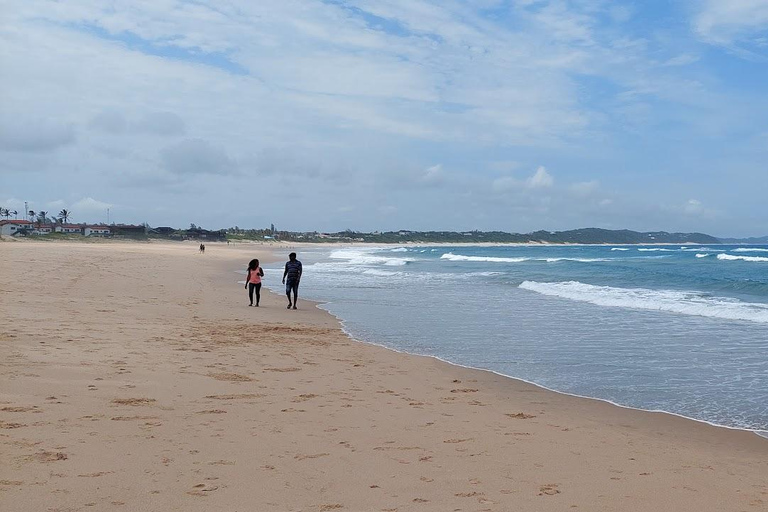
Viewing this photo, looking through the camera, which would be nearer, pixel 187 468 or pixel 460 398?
pixel 187 468

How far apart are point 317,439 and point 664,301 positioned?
56.3 ft

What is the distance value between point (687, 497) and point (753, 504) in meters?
0.41

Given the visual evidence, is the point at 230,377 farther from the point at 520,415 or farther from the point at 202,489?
the point at 202,489

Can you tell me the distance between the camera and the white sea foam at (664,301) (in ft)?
54.8

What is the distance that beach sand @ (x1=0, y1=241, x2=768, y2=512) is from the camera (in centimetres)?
409

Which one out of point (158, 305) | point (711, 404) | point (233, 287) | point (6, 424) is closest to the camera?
point (6, 424)

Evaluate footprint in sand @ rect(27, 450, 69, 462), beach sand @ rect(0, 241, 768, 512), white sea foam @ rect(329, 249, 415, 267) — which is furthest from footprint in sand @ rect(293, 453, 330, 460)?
white sea foam @ rect(329, 249, 415, 267)

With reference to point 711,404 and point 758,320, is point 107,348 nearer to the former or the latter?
point 711,404

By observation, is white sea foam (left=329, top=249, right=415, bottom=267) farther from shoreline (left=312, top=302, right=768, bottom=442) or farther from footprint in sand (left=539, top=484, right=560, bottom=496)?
footprint in sand (left=539, top=484, right=560, bottom=496)

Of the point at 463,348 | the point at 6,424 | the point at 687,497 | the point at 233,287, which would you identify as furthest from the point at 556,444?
the point at 233,287

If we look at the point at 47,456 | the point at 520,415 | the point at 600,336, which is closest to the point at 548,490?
the point at 520,415

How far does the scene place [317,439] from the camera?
17.5ft

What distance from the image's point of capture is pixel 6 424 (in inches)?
201

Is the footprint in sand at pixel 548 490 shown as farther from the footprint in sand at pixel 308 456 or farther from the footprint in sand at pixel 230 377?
the footprint in sand at pixel 230 377
